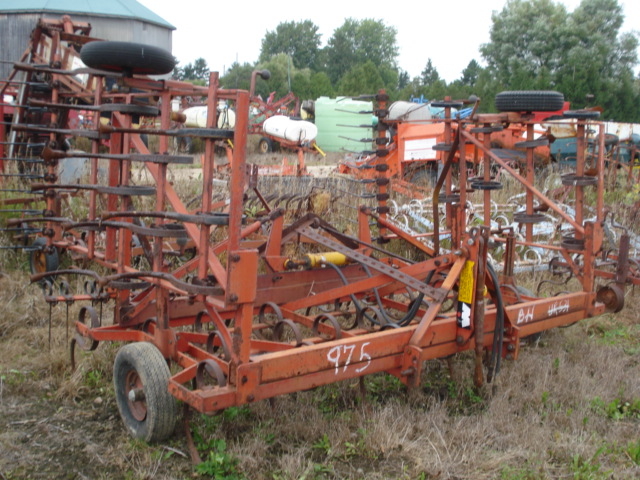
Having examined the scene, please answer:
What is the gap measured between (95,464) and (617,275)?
4.41 meters

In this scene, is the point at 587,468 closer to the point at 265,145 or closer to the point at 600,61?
the point at 265,145

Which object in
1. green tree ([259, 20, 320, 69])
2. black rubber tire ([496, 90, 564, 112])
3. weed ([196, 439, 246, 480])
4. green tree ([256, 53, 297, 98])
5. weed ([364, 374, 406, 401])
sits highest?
green tree ([259, 20, 320, 69])

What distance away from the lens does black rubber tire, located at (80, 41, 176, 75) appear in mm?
3967

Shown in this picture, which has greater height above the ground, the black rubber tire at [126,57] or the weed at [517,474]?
the black rubber tire at [126,57]

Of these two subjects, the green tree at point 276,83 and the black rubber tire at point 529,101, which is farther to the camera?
the green tree at point 276,83

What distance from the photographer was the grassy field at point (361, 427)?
3674 millimetres

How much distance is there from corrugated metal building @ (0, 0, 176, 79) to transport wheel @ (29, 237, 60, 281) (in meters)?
26.4

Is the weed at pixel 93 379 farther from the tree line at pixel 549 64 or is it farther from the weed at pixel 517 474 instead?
the tree line at pixel 549 64

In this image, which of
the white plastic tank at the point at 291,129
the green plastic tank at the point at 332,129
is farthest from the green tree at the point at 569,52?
the white plastic tank at the point at 291,129

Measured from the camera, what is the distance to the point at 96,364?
5.03 metres

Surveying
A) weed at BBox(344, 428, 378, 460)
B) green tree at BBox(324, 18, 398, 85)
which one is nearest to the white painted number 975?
weed at BBox(344, 428, 378, 460)

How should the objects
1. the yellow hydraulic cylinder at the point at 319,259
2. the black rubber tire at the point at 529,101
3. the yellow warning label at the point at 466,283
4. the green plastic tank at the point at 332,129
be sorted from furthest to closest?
the green plastic tank at the point at 332,129, the yellow hydraulic cylinder at the point at 319,259, the black rubber tire at the point at 529,101, the yellow warning label at the point at 466,283

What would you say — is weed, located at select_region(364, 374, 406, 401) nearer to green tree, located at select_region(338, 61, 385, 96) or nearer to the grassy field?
the grassy field

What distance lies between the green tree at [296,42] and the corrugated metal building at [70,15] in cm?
4608
